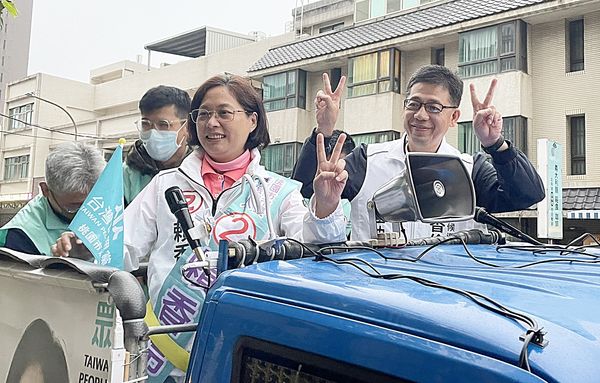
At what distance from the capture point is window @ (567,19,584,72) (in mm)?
14211

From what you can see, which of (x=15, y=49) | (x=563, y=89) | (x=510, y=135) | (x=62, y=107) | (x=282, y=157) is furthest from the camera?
(x=15, y=49)

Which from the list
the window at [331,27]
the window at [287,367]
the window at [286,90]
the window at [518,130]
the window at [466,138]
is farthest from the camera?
the window at [331,27]

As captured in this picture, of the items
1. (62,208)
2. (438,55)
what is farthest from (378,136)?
(62,208)

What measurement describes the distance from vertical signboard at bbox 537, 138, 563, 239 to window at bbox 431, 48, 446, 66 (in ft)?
17.1

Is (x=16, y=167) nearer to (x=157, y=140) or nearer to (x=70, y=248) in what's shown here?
(x=157, y=140)

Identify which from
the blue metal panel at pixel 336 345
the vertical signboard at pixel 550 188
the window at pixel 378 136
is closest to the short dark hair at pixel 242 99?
the blue metal panel at pixel 336 345

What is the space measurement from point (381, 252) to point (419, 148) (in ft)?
3.14

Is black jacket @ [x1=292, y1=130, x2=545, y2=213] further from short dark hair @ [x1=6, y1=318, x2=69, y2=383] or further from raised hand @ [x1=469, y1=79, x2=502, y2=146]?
short dark hair @ [x1=6, y1=318, x2=69, y2=383]

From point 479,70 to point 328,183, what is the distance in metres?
14.8

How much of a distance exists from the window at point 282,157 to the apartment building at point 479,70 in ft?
0.15

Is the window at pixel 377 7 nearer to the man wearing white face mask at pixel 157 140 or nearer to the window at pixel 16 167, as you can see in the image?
the man wearing white face mask at pixel 157 140

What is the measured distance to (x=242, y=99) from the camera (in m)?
2.27

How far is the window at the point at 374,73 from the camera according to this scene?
670 inches

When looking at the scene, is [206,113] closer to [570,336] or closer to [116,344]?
[116,344]
